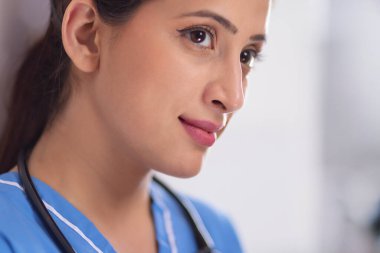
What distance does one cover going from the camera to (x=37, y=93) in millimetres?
955

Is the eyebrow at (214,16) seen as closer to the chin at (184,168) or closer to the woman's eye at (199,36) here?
the woman's eye at (199,36)

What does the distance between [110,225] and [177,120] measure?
222 millimetres

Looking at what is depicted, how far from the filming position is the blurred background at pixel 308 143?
1.49 meters

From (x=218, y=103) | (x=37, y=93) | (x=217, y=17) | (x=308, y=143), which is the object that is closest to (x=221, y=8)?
(x=217, y=17)

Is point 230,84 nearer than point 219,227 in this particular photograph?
Yes

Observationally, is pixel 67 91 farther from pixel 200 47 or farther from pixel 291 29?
pixel 291 29

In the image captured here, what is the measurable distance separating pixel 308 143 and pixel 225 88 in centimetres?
92

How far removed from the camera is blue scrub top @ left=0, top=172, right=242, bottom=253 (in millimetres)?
753

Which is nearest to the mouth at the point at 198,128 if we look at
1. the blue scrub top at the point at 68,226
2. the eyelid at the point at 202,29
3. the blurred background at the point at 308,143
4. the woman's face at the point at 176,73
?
the woman's face at the point at 176,73

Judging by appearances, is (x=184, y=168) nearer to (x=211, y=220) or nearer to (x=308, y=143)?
(x=211, y=220)

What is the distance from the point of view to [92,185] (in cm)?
88

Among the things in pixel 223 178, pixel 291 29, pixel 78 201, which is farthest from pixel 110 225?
pixel 291 29

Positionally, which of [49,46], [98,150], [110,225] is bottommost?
[110,225]

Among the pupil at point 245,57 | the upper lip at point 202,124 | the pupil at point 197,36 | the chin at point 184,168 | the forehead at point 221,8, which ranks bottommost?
the chin at point 184,168
